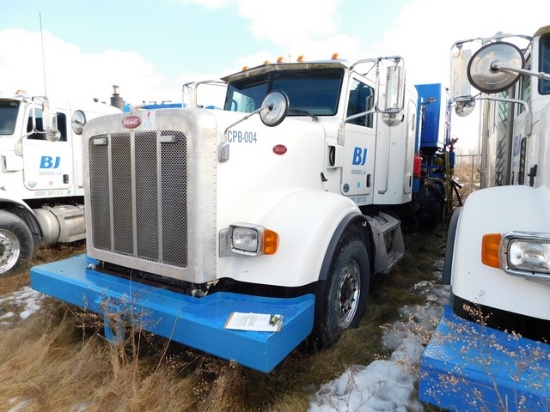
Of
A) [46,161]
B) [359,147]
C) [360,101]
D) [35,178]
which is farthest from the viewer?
[46,161]

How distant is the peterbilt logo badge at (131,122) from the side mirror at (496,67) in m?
2.21

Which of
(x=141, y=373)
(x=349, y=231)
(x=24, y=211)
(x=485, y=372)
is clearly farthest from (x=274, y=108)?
(x=24, y=211)

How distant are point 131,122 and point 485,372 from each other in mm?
2596

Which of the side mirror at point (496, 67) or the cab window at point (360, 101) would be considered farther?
the cab window at point (360, 101)

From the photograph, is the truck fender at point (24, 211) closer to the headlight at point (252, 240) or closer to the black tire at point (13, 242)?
the black tire at point (13, 242)

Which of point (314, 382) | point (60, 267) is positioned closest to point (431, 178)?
point (314, 382)

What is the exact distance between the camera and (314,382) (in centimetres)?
257

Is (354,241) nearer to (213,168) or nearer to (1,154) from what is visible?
(213,168)

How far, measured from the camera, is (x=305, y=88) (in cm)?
396

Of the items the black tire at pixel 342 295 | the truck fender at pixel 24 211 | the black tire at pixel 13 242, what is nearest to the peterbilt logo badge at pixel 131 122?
the black tire at pixel 342 295

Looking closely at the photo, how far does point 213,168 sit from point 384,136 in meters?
2.90

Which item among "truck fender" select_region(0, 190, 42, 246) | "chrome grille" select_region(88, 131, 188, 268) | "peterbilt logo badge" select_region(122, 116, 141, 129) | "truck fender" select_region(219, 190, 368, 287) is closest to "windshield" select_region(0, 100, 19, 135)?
"truck fender" select_region(0, 190, 42, 246)

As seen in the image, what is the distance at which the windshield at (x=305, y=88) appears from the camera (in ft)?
12.6

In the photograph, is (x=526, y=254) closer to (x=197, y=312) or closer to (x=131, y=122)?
(x=197, y=312)
